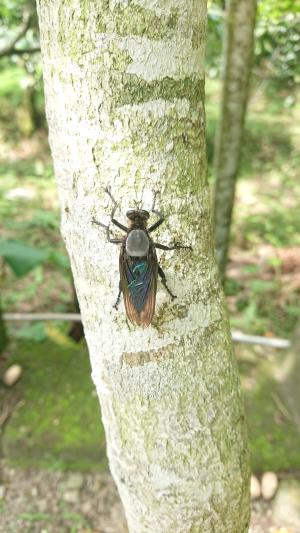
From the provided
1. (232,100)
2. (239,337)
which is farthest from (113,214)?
(239,337)

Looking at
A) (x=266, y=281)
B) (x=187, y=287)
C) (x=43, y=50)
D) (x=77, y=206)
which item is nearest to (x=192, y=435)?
(x=187, y=287)

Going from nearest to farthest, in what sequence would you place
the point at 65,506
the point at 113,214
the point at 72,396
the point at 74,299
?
the point at 113,214
the point at 65,506
the point at 72,396
the point at 74,299

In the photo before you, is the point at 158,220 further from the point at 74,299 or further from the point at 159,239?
the point at 74,299

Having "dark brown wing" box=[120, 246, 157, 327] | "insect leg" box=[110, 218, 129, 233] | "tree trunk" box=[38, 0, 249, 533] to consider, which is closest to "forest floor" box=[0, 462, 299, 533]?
"tree trunk" box=[38, 0, 249, 533]

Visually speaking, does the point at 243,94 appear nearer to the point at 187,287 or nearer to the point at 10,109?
the point at 187,287

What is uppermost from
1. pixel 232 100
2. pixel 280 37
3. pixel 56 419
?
pixel 280 37

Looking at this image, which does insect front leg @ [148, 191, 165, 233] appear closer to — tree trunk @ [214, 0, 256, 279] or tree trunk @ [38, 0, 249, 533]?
tree trunk @ [38, 0, 249, 533]
